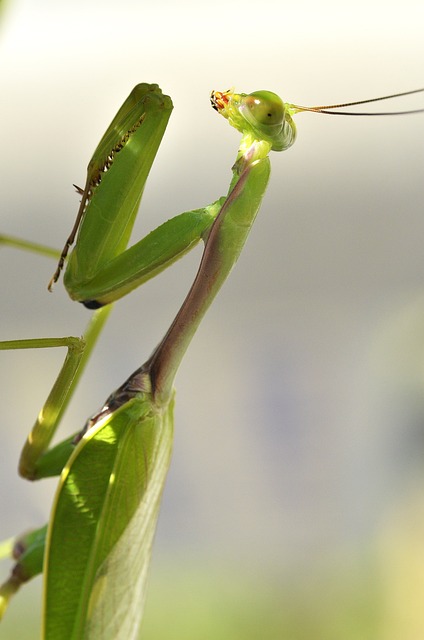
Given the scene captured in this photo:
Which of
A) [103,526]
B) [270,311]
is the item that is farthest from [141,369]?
[270,311]

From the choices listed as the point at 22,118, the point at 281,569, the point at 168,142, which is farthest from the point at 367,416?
the point at 22,118

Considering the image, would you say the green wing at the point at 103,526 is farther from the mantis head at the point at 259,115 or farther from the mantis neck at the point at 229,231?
the mantis head at the point at 259,115

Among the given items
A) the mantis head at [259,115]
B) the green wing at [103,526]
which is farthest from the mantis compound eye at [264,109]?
the green wing at [103,526]

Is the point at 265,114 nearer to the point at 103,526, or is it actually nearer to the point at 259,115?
the point at 259,115

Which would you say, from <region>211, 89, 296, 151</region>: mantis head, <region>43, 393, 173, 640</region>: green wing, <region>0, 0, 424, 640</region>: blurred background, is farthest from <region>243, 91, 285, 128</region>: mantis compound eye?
<region>0, 0, 424, 640</region>: blurred background

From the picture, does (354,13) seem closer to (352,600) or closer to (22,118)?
→ (22,118)
